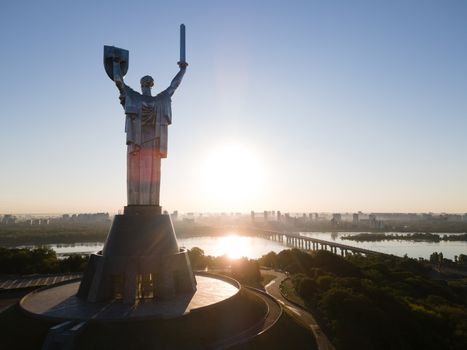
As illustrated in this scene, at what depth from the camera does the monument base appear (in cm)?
1466

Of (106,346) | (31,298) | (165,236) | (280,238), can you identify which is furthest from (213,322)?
(280,238)

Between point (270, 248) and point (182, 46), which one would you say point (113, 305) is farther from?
point (270, 248)

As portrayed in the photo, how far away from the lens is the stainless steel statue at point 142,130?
16922mm

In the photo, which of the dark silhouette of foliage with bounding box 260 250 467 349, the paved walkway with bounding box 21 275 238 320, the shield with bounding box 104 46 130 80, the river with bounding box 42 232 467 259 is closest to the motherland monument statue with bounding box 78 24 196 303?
the shield with bounding box 104 46 130 80

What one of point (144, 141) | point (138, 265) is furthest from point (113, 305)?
point (144, 141)

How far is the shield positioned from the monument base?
6700 mm

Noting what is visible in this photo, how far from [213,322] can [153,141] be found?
29.0ft

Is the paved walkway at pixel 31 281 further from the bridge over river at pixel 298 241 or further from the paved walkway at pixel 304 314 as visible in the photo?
the bridge over river at pixel 298 241

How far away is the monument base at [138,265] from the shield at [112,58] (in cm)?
670

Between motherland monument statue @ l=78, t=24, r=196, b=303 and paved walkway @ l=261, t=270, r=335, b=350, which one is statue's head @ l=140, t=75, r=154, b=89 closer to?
motherland monument statue @ l=78, t=24, r=196, b=303

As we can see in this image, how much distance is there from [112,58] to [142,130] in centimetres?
363

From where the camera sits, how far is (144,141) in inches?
681

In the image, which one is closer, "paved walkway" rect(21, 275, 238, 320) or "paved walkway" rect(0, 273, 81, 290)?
"paved walkway" rect(21, 275, 238, 320)

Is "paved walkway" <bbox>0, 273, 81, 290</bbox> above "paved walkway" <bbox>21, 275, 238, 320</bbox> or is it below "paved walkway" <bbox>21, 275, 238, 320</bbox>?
below
